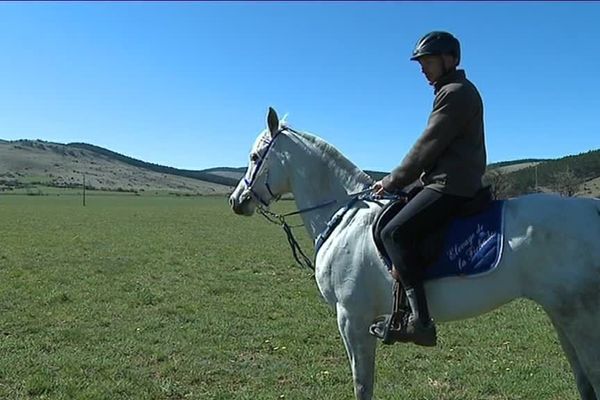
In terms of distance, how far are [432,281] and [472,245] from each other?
0.47m

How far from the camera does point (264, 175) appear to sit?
6.13 meters

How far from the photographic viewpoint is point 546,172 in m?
79.1

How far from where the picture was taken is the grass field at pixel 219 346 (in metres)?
7.35

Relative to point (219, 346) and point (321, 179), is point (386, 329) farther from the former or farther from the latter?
point (219, 346)

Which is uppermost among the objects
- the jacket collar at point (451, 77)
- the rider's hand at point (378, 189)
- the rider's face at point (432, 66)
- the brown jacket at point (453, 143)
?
the rider's face at point (432, 66)

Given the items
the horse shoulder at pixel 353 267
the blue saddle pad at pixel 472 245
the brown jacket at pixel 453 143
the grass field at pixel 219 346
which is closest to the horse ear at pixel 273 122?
the horse shoulder at pixel 353 267

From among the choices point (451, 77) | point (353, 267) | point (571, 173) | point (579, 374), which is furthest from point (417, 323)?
point (571, 173)

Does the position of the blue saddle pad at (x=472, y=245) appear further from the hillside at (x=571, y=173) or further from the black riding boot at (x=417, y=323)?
the hillside at (x=571, y=173)

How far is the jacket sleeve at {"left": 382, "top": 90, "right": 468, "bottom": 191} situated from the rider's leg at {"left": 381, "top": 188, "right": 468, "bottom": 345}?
0.28 m

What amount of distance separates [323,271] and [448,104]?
6.31 ft

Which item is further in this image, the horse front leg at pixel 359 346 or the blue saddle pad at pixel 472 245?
the horse front leg at pixel 359 346

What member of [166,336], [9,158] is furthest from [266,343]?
[9,158]

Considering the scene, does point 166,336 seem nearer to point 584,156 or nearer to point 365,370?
point 365,370

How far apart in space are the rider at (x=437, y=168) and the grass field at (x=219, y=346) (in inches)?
104
